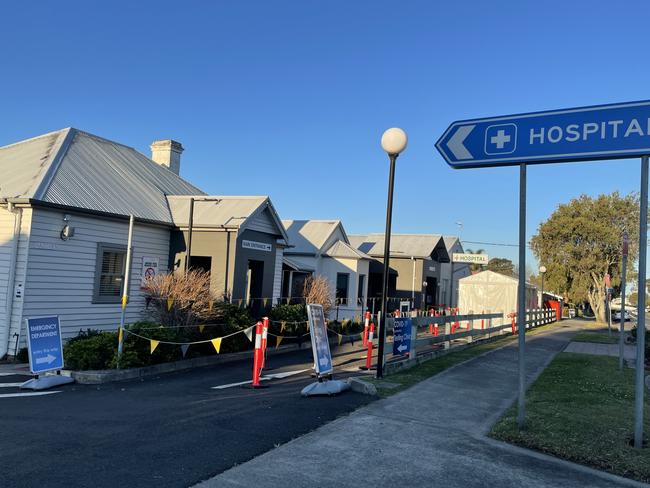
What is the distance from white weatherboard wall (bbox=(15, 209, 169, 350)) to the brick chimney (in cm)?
765

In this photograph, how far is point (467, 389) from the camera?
9375mm

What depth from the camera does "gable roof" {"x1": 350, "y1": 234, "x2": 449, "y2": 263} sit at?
1415 inches

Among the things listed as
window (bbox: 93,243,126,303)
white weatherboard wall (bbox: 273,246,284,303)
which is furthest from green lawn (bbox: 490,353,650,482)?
white weatherboard wall (bbox: 273,246,284,303)

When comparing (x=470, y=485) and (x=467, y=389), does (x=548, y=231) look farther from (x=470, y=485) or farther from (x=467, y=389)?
(x=470, y=485)

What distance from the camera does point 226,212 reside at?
17.0m

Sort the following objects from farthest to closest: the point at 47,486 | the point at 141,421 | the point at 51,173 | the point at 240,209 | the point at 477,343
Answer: the point at 477,343
the point at 240,209
the point at 51,173
the point at 141,421
the point at 47,486

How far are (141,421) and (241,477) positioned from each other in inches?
96.7

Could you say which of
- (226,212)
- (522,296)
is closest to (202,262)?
(226,212)

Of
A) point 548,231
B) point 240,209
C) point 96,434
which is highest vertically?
point 548,231

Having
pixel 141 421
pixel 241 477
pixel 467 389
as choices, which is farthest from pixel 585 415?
pixel 141 421

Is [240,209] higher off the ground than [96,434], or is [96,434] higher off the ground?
[240,209]

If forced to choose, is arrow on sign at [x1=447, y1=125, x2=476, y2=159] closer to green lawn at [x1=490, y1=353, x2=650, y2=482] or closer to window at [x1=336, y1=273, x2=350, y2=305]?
green lawn at [x1=490, y1=353, x2=650, y2=482]

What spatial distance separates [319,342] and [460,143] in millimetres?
4268

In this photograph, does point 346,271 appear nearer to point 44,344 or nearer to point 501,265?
point 44,344
